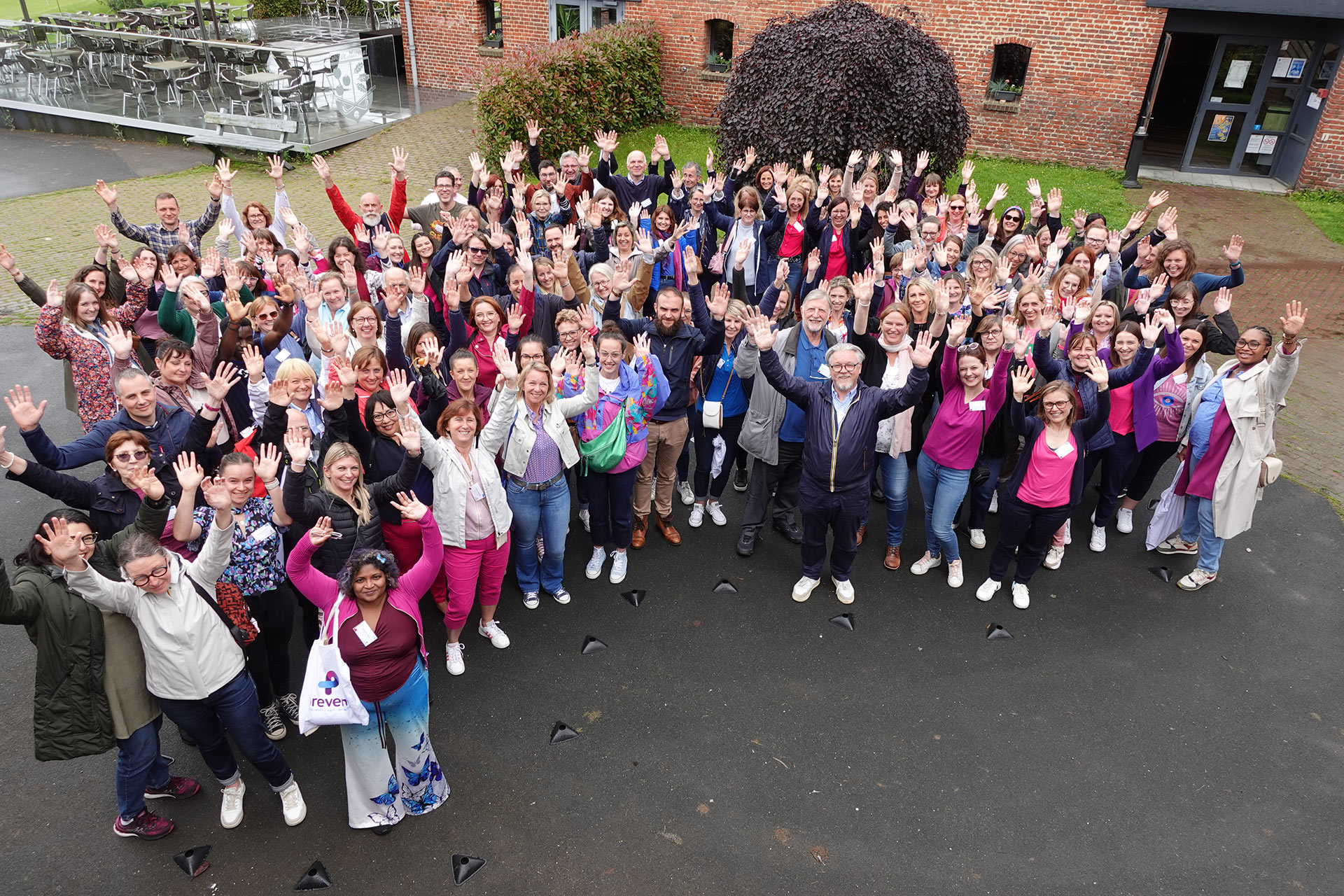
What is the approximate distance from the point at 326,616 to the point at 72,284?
12.6 feet

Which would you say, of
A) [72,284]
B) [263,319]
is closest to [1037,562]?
[263,319]

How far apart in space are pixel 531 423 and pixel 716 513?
218cm

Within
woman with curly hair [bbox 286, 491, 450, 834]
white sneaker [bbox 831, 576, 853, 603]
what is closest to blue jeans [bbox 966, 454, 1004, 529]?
white sneaker [bbox 831, 576, 853, 603]

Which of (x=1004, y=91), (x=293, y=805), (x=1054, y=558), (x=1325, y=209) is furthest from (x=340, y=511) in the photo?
(x=1325, y=209)

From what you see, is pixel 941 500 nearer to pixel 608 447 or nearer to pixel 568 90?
pixel 608 447

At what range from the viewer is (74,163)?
15.6m

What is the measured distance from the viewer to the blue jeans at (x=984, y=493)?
20.1 ft

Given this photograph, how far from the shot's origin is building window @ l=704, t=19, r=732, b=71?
667 inches

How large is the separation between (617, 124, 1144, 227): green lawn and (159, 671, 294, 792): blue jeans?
1215cm

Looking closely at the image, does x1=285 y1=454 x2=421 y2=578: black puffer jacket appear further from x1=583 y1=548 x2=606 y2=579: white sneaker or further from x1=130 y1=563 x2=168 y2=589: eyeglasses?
x1=583 y1=548 x2=606 y2=579: white sneaker

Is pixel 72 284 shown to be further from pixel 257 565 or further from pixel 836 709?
pixel 836 709

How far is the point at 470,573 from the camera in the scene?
494 centimetres

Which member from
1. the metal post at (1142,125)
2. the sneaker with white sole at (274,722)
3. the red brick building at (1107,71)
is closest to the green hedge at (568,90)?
the red brick building at (1107,71)

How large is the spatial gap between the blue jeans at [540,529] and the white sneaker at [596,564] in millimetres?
265
